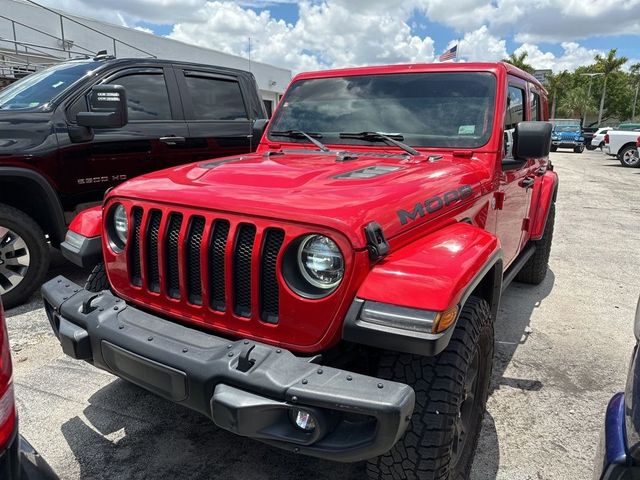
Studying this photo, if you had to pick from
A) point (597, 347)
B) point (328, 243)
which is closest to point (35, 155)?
point (328, 243)

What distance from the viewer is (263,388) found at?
1.66 m

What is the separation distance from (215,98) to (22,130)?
6.72 feet

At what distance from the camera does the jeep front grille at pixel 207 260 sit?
1.91 meters

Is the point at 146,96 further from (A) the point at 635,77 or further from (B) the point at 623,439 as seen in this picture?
(A) the point at 635,77

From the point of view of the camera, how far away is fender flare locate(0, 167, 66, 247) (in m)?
4.02

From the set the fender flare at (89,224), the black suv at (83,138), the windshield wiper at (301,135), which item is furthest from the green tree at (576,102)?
the fender flare at (89,224)

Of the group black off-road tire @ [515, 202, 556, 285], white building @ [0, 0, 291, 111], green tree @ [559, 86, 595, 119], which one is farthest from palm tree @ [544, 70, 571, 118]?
black off-road tire @ [515, 202, 556, 285]

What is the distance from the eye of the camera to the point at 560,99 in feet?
205

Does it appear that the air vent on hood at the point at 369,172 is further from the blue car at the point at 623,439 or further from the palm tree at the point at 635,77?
the palm tree at the point at 635,77

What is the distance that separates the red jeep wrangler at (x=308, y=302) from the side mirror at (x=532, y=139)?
381 mm

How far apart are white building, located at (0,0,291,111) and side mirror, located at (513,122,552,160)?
34.5ft

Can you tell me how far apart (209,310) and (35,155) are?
285cm

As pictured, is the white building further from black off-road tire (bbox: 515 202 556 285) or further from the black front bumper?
the black front bumper

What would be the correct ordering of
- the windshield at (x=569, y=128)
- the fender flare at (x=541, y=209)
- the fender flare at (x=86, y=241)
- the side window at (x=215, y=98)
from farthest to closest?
the windshield at (x=569, y=128) < the side window at (x=215, y=98) < the fender flare at (x=541, y=209) < the fender flare at (x=86, y=241)
